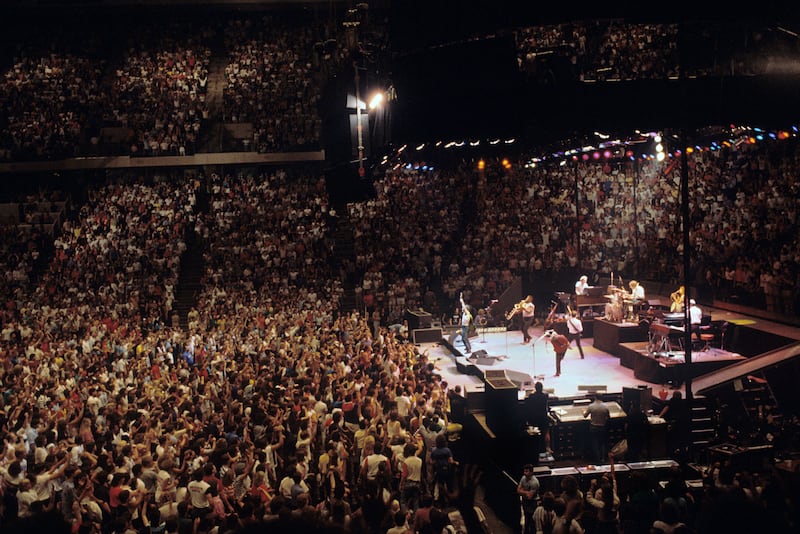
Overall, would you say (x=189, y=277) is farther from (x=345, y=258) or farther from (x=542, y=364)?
(x=542, y=364)

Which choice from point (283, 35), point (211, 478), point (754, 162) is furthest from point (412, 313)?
point (283, 35)

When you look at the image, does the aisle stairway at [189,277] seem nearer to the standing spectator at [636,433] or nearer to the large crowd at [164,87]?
the large crowd at [164,87]

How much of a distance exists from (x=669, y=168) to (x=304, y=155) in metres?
13.6

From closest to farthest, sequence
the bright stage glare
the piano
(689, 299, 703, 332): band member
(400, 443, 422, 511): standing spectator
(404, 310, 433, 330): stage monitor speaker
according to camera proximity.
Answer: (400, 443, 422, 511): standing spectator < the bright stage glare < the piano < (689, 299, 703, 332): band member < (404, 310, 433, 330): stage monitor speaker

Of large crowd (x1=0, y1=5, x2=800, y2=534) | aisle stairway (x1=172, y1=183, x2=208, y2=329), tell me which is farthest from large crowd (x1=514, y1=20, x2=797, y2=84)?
aisle stairway (x1=172, y1=183, x2=208, y2=329)

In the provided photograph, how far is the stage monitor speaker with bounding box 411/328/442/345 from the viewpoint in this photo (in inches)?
756

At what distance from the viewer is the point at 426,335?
19.2 m

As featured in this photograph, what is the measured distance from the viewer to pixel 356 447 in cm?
868

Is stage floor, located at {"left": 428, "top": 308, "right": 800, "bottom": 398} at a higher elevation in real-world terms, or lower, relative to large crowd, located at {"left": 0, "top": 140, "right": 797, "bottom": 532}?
lower

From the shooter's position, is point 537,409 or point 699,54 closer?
point 537,409

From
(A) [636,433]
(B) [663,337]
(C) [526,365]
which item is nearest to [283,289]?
(C) [526,365]

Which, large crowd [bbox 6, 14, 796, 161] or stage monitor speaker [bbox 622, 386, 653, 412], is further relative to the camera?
large crowd [bbox 6, 14, 796, 161]

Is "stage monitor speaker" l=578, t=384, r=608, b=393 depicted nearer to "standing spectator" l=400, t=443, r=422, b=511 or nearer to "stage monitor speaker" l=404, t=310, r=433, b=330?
"standing spectator" l=400, t=443, r=422, b=511

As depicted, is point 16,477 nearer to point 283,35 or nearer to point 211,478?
point 211,478
